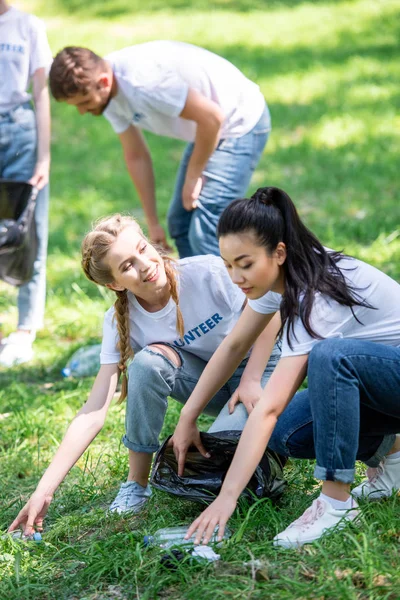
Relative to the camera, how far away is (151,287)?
287 centimetres

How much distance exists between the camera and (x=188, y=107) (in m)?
3.70

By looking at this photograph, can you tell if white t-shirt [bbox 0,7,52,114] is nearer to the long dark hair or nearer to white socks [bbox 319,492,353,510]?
the long dark hair

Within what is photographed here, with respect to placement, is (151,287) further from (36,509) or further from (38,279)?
(38,279)

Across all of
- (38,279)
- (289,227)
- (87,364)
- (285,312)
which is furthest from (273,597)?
(38,279)

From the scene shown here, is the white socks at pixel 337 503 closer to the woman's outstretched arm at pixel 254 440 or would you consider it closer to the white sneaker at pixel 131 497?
the woman's outstretched arm at pixel 254 440

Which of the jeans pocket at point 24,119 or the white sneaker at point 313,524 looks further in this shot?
the jeans pocket at point 24,119

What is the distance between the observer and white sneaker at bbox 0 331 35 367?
4562 mm

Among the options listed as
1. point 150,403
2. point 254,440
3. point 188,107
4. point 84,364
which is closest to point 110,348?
point 150,403

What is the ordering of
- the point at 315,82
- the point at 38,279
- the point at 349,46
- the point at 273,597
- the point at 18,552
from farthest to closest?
the point at 349,46 → the point at 315,82 → the point at 38,279 → the point at 18,552 → the point at 273,597

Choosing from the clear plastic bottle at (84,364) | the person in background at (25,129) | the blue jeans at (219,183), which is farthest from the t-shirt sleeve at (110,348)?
the person in background at (25,129)

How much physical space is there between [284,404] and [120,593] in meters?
0.68

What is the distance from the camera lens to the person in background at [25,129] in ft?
14.4

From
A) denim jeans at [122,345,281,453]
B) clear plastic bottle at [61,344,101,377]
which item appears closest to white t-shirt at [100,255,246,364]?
denim jeans at [122,345,281,453]

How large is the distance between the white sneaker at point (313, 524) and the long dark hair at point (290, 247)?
471 millimetres
